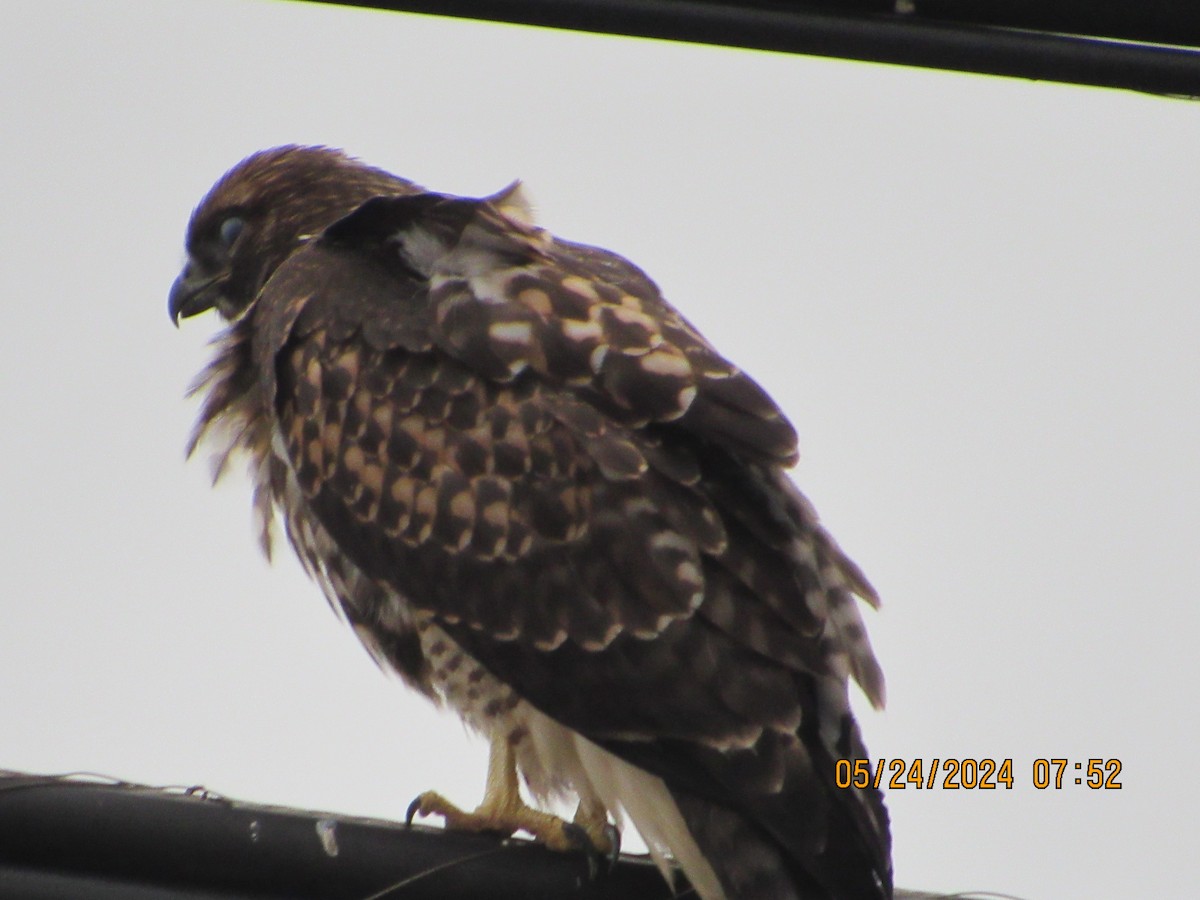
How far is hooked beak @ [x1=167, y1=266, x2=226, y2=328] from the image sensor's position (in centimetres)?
534

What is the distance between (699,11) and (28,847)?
5.91 feet

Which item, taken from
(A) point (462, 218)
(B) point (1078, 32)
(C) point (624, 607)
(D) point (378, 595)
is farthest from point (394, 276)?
(B) point (1078, 32)

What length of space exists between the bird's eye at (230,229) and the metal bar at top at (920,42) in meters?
2.59

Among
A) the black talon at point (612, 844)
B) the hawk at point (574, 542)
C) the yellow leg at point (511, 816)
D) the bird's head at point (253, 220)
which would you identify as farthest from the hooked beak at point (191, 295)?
the black talon at point (612, 844)

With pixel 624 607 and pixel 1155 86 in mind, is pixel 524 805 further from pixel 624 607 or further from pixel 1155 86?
pixel 1155 86

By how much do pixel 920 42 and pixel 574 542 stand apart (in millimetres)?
1243

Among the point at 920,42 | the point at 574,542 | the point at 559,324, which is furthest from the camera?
the point at 559,324

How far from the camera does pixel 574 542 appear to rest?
3.50 meters

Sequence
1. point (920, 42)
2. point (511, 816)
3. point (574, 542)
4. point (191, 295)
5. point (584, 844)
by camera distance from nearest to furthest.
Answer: point (920, 42)
point (584, 844)
point (574, 542)
point (511, 816)
point (191, 295)

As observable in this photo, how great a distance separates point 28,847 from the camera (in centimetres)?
252

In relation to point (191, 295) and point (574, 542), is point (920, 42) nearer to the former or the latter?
point (574, 542)

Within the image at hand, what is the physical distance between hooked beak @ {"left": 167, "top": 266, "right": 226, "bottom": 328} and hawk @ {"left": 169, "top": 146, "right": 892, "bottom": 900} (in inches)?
45.8

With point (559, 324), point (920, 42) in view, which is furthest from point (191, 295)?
point (920, 42)

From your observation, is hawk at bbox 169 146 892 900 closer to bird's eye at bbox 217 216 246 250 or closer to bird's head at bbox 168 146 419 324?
bird's head at bbox 168 146 419 324
